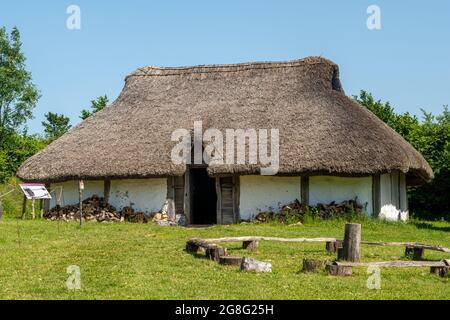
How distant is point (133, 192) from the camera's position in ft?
79.2

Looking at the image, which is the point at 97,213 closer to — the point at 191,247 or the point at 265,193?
the point at 265,193

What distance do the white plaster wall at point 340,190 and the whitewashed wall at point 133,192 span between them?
4.60 meters

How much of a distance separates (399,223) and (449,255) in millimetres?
6344

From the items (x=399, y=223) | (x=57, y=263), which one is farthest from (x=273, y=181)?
(x=57, y=263)

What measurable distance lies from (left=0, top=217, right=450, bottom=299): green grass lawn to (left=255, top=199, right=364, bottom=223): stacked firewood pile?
9.48ft

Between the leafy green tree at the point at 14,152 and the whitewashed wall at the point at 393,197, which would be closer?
the whitewashed wall at the point at 393,197

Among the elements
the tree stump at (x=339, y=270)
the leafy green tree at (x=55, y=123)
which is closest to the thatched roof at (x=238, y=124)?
the tree stump at (x=339, y=270)

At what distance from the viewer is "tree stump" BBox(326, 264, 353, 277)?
11.5 m

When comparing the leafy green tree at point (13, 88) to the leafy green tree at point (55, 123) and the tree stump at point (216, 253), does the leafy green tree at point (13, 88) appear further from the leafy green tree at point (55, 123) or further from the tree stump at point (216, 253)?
the tree stump at point (216, 253)

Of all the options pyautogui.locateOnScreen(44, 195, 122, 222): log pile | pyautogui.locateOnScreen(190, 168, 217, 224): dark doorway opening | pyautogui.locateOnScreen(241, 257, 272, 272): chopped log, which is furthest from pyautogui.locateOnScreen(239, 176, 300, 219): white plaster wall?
pyautogui.locateOnScreen(241, 257, 272, 272): chopped log

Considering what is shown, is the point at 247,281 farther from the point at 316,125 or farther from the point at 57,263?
the point at 316,125

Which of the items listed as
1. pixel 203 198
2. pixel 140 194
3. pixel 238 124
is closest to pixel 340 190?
pixel 238 124

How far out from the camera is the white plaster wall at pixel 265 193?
22734mm

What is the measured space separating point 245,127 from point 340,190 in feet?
11.4
